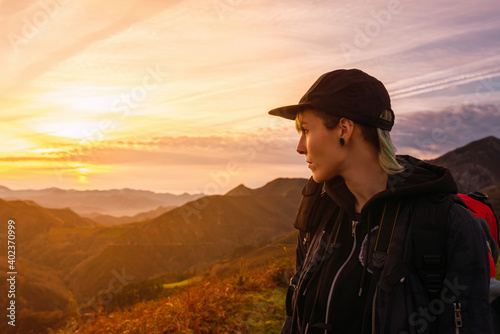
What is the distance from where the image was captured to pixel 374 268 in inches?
88.6

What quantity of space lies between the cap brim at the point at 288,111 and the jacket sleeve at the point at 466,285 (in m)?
1.11

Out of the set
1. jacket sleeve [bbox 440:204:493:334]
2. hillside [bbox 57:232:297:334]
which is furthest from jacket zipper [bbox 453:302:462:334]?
hillside [bbox 57:232:297:334]

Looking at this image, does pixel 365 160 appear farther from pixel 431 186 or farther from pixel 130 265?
pixel 130 265

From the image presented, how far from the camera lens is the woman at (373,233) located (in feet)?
6.73

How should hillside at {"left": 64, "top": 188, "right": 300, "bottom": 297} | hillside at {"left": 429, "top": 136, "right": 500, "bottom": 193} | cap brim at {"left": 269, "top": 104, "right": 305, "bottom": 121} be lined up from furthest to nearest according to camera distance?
hillside at {"left": 64, "top": 188, "right": 300, "bottom": 297}, hillside at {"left": 429, "top": 136, "right": 500, "bottom": 193}, cap brim at {"left": 269, "top": 104, "right": 305, "bottom": 121}

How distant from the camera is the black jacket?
2.03m

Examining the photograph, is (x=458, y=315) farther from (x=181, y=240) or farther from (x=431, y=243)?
(x=181, y=240)

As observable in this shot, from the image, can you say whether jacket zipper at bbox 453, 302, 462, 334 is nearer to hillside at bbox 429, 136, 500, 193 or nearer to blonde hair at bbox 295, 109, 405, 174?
blonde hair at bbox 295, 109, 405, 174

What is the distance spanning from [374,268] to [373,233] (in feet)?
0.74

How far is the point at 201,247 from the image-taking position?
144375 millimetres

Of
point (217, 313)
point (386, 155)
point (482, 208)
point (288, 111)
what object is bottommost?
point (217, 313)

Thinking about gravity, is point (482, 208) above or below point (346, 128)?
below

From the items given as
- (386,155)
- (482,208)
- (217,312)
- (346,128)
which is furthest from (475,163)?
(346,128)

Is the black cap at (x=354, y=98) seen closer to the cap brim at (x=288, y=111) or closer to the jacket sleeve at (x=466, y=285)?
the cap brim at (x=288, y=111)
